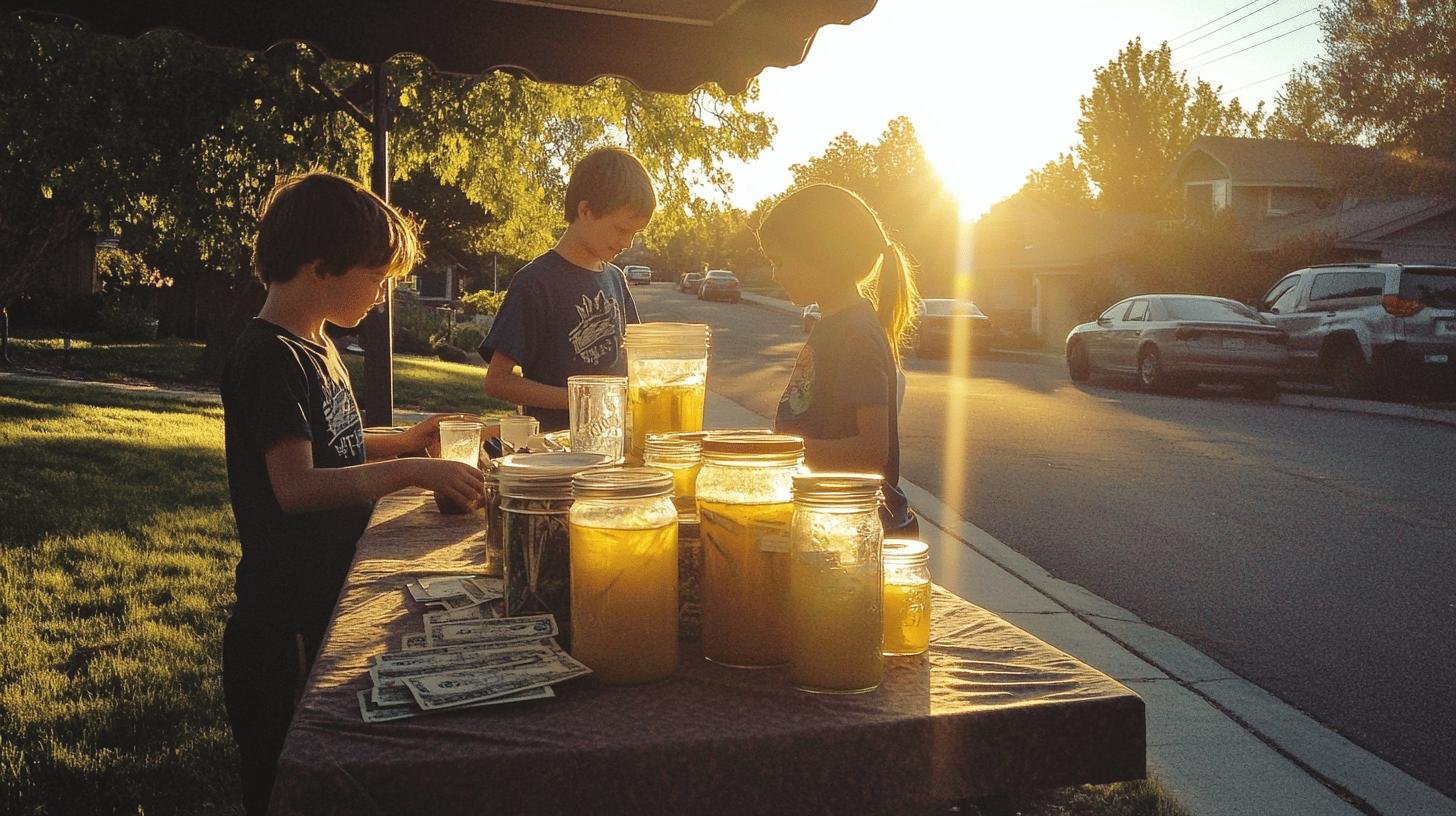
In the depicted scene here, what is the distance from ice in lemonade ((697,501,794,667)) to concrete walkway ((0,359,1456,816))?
8.61 ft

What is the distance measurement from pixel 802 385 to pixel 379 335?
20.2ft

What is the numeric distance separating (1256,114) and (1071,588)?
76135 mm

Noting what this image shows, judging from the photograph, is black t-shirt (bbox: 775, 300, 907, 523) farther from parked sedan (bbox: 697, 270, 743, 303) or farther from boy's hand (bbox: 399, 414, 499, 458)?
parked sedan (bbox: 697, 270, 743, 303)

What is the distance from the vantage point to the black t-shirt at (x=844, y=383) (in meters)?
2.66

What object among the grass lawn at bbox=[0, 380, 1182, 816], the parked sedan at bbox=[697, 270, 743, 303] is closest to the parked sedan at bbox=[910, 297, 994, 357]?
the grass lawn at bbox=[0, 380, 1182, 816]

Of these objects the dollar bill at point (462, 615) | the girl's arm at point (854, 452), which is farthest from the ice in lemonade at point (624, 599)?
the girl's arm at point (854, 452)

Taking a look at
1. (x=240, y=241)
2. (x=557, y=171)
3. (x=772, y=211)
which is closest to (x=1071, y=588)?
(x=772, y=211)

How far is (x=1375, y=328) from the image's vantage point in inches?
690

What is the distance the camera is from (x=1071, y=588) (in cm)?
667

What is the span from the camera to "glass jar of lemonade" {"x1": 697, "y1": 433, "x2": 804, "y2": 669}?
1543mm

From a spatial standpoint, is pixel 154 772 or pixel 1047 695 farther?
pixel 154 772

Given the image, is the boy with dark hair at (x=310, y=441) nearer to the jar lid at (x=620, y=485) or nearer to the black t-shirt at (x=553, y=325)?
the jar lid at (x=620, y=485)

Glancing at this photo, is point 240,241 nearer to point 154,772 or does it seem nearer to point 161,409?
point 161,409

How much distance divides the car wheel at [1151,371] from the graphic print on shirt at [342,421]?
1829 cm
